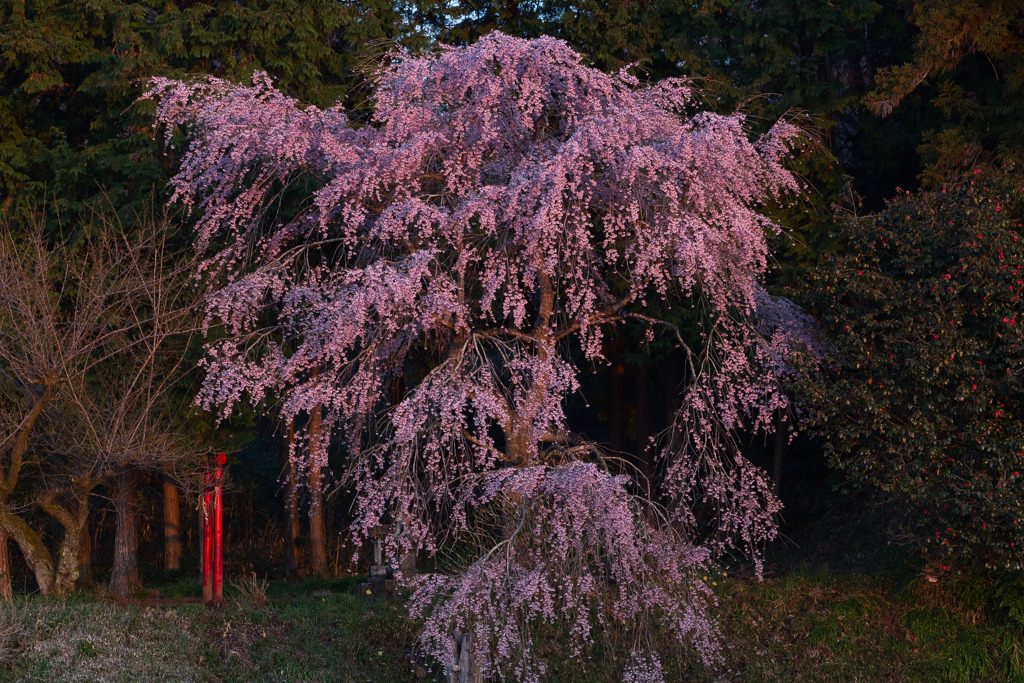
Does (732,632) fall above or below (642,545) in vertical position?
below

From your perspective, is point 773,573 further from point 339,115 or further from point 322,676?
point 339,115

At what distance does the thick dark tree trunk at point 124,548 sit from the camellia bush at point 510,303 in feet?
12.5

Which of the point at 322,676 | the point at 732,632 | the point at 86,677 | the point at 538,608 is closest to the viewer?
the point at 538,608

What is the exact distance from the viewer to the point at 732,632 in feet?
29.1

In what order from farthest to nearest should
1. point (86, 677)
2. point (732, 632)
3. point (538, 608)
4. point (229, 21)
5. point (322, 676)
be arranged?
point (229, 21)
point (732, 632)
point (322, 676)
point (86, 677)
point (538, 608)

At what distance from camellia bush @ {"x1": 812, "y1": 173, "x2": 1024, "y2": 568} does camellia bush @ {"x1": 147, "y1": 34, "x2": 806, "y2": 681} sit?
0.66 meters

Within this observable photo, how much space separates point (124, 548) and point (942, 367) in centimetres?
930

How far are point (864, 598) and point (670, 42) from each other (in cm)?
739

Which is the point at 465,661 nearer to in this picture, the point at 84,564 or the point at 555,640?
the point at 555,640

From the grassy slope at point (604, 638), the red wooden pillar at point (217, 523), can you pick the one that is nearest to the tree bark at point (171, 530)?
the red wooden pillar at point (217, 523)

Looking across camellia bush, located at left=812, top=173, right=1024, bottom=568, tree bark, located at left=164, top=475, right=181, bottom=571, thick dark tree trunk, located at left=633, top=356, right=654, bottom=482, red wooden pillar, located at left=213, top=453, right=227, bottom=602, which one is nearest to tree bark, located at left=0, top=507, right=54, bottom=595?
red wooden pillar, located at left=213, top=453, right=227, bottom=602

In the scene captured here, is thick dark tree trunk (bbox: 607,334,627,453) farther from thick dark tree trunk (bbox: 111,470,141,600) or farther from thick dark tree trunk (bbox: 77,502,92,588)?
thick dark tree trunk (bbox: 77,502,92,588)

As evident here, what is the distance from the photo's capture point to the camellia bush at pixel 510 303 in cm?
742

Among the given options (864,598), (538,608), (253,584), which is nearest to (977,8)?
(864,598)
